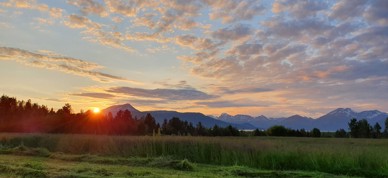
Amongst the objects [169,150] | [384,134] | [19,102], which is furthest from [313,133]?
[19,102]

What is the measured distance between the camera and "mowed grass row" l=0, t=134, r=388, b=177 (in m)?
17.9

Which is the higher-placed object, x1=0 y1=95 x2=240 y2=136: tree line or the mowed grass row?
x1=0 y1=95 x2=240 y2=136: tree line

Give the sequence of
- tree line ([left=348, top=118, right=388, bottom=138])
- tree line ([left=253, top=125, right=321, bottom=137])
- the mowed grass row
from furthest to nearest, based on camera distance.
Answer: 1. tree line ([left=348, top=118, right=388, bottom=138])
2. tree line ([left=253, top=125, right=321, bottom=137])
3. the mowed grass row

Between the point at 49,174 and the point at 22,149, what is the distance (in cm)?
1468

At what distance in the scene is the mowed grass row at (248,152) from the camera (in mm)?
17938

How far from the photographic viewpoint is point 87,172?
13.4 m

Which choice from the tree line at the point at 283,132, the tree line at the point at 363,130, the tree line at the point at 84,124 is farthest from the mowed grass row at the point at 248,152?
the tree line at the point at 363,130

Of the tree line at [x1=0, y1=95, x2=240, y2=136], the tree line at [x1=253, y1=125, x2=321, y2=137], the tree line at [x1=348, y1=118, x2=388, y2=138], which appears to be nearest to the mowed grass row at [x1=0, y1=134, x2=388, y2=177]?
the tree line at [x1=0, y1=95, x2=240, y2=136]

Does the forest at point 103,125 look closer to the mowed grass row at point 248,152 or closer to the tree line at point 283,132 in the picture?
the tree line at point 283,132

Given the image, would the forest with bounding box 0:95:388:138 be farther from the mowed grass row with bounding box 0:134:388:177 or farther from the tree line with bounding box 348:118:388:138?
the mowed grass row with bounding box 0:134:388:177

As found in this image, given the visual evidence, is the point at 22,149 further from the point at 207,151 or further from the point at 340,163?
the point at 340,163

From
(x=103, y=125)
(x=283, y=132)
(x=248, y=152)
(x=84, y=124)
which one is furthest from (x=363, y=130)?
(x=248, y=152)

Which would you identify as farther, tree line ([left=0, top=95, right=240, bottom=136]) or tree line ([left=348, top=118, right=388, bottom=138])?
tree line ([left=348, top=118, right=388, bottom=138])

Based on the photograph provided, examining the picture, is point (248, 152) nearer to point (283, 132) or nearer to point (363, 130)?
point (283, 132)
